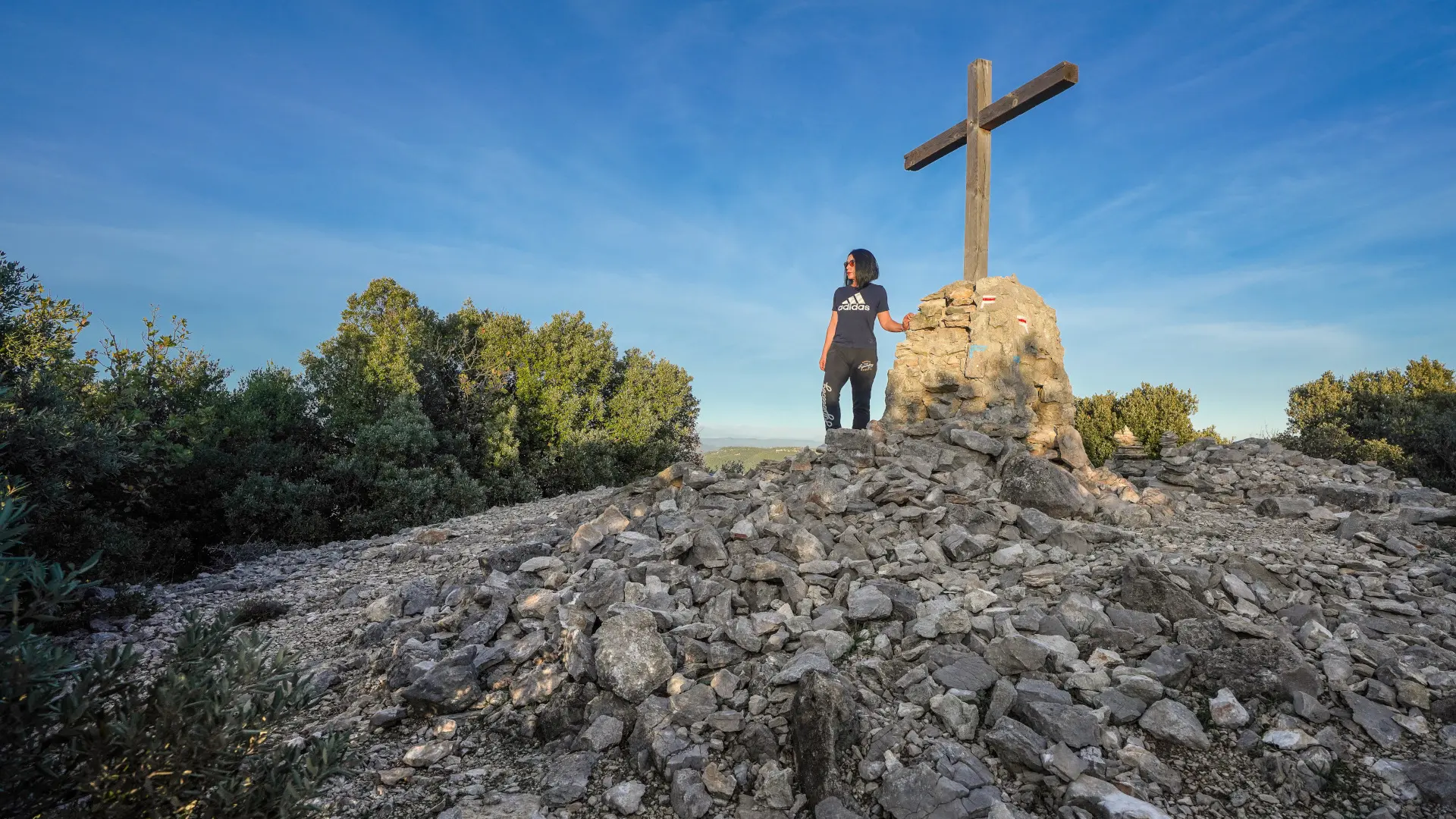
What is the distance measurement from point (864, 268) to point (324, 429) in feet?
41.5

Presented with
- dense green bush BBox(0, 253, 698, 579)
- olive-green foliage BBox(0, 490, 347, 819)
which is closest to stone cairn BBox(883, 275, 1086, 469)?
olive-green foliage BBox(0, 490, 347, 819)

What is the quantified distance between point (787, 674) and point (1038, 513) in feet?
11.4

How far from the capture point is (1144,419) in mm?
16453

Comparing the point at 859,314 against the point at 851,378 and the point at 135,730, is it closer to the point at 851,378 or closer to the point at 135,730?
the point at 851,378

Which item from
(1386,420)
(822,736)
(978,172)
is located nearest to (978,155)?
(978,172)

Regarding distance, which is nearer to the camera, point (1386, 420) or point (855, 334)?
point (855, 334)

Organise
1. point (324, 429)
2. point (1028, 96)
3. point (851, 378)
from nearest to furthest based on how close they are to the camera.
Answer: point (1028, 96)
point (851, 378)
point (324, 429)

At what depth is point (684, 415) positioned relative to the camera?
2347 centimetres

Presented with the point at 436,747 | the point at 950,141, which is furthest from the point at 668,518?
the point at 950,141

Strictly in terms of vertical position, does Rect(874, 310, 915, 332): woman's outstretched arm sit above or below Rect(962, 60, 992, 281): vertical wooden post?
below

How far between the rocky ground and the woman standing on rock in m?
2.56

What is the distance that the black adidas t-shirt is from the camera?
10.1 metres

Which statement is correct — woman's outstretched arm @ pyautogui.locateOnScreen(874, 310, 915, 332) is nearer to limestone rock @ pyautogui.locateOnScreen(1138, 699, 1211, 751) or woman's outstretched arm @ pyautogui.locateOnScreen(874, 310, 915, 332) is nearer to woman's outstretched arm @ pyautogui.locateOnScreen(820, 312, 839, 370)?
woman's outstretched arm @ pyautogui.locateOnScreen(820, 312, 839, 370)

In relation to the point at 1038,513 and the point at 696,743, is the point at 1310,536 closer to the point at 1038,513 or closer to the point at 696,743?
the point at 1038,513
